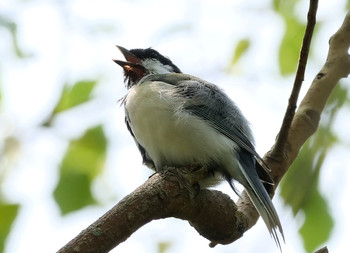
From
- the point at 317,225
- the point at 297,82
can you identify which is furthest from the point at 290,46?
the point at 317,225

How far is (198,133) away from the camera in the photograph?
3695 millimetres

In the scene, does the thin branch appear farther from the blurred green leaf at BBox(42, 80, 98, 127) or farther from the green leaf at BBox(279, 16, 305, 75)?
the blurred green leaf at BBox(42, 80, 98, 127)

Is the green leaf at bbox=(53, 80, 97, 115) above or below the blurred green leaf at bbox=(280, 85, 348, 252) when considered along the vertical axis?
above

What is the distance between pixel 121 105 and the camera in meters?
4.23

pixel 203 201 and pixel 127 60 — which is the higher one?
pixel 127 60

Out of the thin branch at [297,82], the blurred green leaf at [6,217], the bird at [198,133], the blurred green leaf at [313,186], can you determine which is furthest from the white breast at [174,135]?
the blurred green leaf at [313,186]

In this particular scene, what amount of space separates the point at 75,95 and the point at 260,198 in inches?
48.6

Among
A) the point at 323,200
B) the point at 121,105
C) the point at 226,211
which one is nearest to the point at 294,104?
the point at 226,211

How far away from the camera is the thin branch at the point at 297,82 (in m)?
3.04

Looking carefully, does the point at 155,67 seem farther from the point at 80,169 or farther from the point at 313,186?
the point at 313,186

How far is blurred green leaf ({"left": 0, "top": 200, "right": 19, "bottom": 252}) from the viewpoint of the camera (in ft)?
9.68

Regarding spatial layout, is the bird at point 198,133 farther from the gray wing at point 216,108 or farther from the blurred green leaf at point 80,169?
the blurred green leaf at point 80,169

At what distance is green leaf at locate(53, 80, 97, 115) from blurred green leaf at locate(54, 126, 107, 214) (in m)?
0.23

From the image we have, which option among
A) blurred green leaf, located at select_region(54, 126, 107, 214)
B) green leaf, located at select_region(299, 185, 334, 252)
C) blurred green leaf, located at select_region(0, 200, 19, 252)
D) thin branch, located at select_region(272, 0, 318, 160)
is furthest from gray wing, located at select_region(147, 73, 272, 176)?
blurred green leaf, located at select_region(0, 200, 19, 252)
